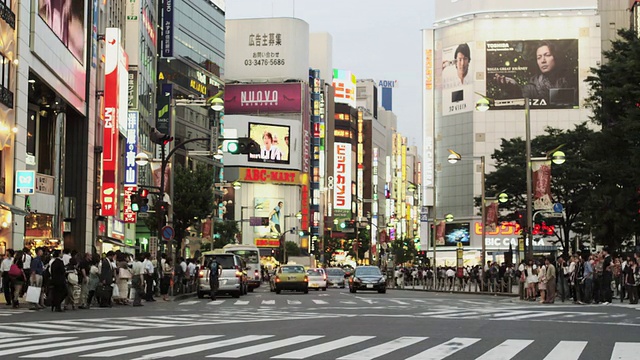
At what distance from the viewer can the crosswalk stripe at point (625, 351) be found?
536 inches

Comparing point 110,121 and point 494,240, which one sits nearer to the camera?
point 110,121

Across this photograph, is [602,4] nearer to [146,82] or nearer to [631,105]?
A: [146,82]

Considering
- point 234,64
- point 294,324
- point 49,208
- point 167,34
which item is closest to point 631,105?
point 294,324

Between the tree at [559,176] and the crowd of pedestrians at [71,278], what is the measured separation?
29.6m

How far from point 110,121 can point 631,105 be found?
2729 cm

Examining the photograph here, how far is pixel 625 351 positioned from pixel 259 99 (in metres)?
134

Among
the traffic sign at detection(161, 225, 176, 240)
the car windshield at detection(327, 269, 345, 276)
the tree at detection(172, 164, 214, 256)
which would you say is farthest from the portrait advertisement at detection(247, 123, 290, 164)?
the traffic sign at detection(161, 225, 176, 240)

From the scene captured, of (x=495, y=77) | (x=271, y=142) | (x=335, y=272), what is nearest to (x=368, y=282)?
(x=335, y=272)

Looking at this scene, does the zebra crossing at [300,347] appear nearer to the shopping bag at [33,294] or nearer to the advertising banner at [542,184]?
the shopping bag at [33,294]

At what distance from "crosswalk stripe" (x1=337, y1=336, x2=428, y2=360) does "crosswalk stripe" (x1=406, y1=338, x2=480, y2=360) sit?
500 millimetres

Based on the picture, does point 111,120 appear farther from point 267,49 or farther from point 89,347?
point 267,49

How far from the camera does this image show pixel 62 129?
4709 cm

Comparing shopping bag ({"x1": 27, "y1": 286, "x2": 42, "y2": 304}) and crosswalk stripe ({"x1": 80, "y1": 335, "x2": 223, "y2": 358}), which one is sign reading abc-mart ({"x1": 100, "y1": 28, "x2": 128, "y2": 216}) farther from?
crosswalk stripe ({"x1": 80, "y1": 335, "x2": 223, "y2": 358})

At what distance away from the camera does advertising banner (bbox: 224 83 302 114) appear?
14588 cm
